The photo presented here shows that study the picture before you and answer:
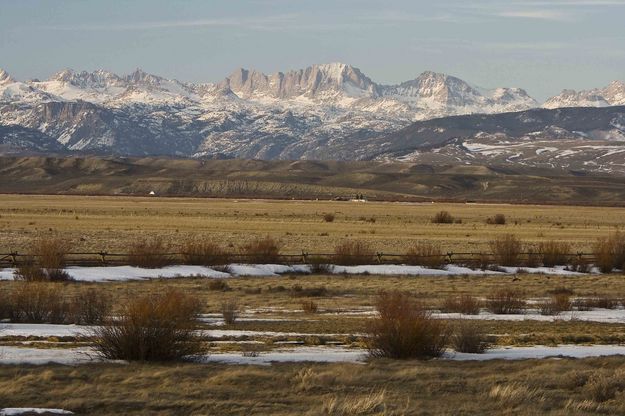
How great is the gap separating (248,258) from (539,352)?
1126 inches

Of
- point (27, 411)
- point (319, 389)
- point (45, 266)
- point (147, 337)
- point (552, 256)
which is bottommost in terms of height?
point (552, 256)

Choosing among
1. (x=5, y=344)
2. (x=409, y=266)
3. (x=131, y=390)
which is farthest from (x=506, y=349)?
(x=409, y=266)

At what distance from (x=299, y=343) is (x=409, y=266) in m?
27.2

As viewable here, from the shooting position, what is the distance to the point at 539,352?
2002 cm

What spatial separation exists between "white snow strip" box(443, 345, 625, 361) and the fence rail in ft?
82.3

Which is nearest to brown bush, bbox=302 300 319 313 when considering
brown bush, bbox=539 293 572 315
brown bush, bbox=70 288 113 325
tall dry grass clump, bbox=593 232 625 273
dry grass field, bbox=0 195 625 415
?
dry grass field, bbox=0 195 625 415

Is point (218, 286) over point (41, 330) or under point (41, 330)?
under

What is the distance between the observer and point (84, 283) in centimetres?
3747

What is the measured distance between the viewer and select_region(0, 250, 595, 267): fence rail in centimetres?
4362

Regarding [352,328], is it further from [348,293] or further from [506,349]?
[348,293]

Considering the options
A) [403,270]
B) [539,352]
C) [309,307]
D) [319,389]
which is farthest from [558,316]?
[403,270]

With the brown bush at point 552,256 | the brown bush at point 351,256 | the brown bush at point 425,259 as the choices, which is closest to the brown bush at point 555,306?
the brown bush at point 425,259

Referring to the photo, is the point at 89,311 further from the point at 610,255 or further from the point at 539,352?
the point at 610,255

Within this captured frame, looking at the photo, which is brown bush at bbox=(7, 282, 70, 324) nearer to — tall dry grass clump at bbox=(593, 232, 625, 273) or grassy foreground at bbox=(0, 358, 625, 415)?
Answer: grassy foreground at bbox=(0, 358, 625, 415)
